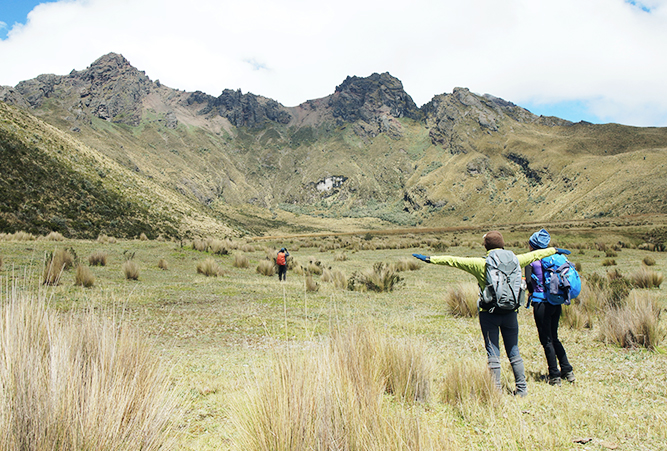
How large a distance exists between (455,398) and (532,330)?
4490 millimetres

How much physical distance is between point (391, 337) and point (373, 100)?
603 feet

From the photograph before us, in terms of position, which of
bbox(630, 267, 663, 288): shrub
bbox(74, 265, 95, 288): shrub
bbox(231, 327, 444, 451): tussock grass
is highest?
bbox(231, 327, 444, 451): tussock grass

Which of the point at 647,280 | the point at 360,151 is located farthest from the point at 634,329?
the point at 360,151

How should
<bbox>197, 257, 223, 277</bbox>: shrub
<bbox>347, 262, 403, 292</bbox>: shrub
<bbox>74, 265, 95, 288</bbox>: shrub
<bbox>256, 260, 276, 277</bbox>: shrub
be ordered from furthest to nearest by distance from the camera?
1. <bbox>256, 260, 276, 277</bbox>: shrub
2. <bbox>197, 257, 223, 277</bbox>: shrub
3. <bbox>347, 262, 403, 292</bbox>: shrub
4. <bbox>74, 265, 95, 288</bbox>: shrub

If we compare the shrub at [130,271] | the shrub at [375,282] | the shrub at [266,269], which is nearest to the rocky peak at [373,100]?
the shrub at [266,269]

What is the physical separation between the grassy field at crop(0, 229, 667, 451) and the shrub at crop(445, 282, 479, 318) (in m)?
0.28

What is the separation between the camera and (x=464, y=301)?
28.5ft

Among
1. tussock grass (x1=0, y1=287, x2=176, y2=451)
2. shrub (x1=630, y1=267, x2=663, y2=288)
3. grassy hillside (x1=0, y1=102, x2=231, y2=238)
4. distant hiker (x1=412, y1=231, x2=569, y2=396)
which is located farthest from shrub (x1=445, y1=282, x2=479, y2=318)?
grassy hillside (x1=0, y1=102, x2=231, y2=238)

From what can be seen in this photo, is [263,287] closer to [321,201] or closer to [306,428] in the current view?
[306,428]

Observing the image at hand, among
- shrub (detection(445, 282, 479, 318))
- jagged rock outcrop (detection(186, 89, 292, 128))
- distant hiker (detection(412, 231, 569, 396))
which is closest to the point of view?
distant hiker (detection(412, 231, 569, 396))

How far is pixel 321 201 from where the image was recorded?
136125 mm

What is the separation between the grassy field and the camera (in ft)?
9.45

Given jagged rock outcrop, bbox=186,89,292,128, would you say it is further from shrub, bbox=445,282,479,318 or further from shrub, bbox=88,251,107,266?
shrub, bbox=445,282,479,318

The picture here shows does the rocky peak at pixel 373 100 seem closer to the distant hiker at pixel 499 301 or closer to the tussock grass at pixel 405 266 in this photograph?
the tussock grass at pixel 405 266
